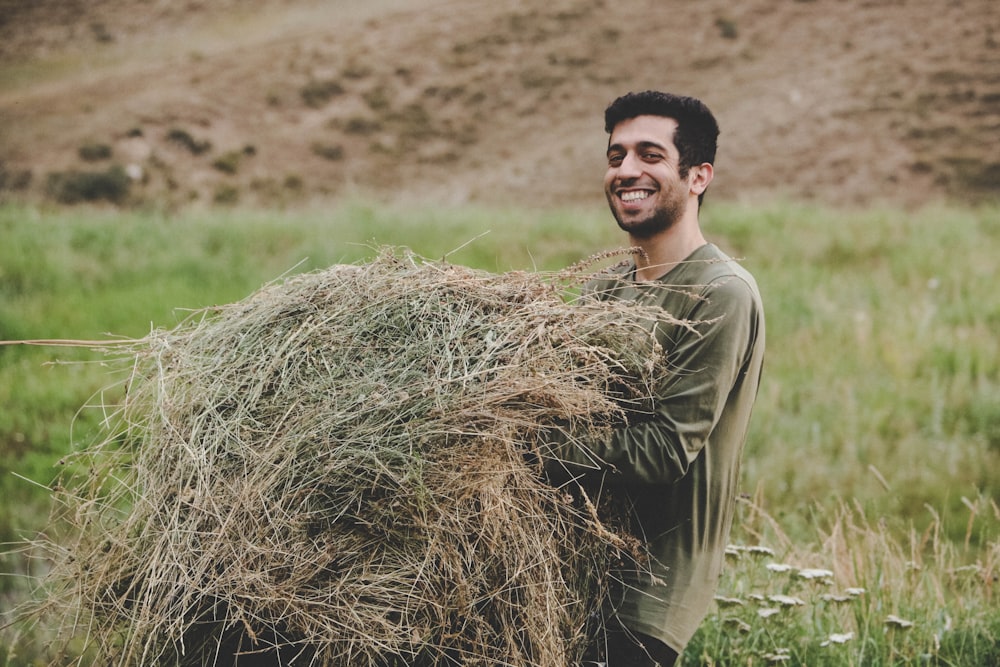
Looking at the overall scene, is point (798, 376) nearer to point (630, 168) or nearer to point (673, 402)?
point (630, 168)

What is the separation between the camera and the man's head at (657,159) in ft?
9.30

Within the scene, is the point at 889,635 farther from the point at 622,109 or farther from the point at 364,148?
the point at 364,148

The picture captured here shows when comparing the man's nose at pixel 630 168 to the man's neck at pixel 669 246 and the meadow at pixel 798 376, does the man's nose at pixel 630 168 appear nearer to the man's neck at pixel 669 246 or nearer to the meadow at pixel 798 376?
the man's neck at pixel 669 246

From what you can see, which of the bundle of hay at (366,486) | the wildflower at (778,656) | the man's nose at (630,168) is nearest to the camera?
the bundle of hay at (366,486)

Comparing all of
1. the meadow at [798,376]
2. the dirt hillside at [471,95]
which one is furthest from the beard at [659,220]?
the dirt hillside at [471,95]

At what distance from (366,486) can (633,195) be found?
1.33 m

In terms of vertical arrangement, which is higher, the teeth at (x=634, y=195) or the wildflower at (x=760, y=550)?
the teeth at (x=634, y=195)

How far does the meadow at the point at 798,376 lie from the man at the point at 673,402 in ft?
2.21

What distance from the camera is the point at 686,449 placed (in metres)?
2.39

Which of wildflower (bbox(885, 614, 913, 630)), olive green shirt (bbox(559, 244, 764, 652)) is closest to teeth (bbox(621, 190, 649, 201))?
olive green shirt (bbox(559, 244, 764, 652))

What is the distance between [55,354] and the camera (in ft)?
31.0

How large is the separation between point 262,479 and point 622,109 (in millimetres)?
1683

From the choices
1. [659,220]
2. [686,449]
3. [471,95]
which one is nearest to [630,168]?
[659,220]

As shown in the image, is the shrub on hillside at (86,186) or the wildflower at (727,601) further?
the shrub on hillside at (86,186)
